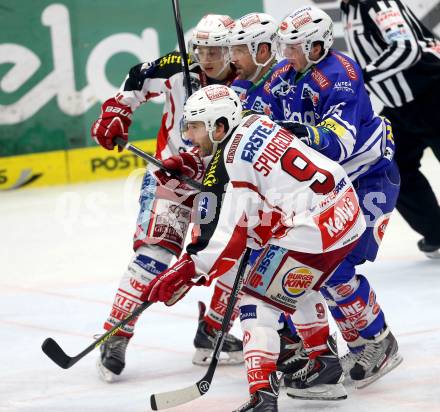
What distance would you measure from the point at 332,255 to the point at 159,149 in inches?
50.3

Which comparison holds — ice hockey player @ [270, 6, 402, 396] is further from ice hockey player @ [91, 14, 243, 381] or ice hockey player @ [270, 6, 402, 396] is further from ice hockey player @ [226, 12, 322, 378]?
ice hockey player @ [91, 14, 243, 381]

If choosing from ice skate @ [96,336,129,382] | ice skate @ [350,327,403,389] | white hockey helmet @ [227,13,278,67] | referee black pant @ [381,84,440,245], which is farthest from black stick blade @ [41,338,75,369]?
referee black pant @ [381,84,440,245]

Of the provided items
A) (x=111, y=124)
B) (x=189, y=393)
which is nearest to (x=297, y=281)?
(x=189, y=393)

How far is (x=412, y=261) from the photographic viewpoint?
5.83m

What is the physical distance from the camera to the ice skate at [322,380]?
149 inches

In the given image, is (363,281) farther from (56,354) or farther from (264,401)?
(56,354)

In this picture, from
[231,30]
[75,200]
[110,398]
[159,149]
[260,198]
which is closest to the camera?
[260,198]

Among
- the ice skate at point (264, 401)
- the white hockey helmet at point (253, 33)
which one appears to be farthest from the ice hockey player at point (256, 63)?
the ice skate at point (264, 401)

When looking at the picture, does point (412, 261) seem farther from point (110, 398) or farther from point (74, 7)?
point (74, 7)

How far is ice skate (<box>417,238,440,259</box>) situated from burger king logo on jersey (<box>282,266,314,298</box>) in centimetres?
235

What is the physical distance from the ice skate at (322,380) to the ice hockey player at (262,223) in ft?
0.98

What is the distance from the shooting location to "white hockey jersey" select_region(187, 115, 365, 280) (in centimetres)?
343

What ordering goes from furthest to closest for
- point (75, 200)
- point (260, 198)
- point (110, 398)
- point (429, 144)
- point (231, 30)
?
point (75, 200) < point (429, 144) < point (231, 30) < point (110, 398) < point (260, 198)

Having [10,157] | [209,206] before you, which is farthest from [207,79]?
[10,157]
